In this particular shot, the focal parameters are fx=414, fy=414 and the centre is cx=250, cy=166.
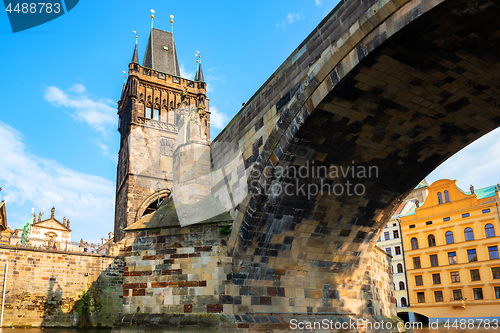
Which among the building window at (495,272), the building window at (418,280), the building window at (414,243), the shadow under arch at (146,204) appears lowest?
the building window at (418,280)

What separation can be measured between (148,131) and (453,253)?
23964 mm

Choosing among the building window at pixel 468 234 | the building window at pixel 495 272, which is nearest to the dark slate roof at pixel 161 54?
the building window at pixel 468 234

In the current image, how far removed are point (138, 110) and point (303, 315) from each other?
82.2ft

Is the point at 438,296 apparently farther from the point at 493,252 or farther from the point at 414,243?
the point at 493,252

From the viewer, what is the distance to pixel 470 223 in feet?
95.0

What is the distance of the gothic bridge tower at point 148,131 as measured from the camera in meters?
29.5

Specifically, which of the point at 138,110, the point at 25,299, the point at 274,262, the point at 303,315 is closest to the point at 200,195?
the point at 274,262

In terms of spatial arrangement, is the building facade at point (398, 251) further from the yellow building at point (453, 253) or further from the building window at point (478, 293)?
the building window at point (478, 293)

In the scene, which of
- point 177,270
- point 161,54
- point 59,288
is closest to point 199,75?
point 161,54

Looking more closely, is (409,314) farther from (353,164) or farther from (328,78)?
(328,78)

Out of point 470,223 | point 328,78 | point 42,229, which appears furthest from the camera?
point 42,229

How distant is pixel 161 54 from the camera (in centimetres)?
3703

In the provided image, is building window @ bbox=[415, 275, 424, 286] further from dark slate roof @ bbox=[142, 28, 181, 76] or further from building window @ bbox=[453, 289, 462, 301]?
dark slate roof @ bbox=[142, 28, 181, 76]

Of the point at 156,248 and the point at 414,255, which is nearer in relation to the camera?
the point at 156,248
